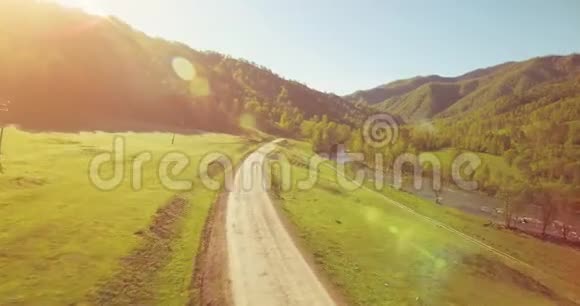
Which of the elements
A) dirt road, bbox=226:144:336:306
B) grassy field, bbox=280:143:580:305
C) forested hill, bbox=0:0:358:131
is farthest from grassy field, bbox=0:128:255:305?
forested hill, bbox=0:0:358:131

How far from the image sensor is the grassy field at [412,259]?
111ft

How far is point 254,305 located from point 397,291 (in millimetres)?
12242

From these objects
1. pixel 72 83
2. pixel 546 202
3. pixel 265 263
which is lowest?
pixel 546 202

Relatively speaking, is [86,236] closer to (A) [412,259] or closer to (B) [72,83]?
(A) [412,259]

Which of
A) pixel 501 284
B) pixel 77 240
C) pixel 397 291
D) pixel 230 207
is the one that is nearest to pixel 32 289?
pixel 77 240

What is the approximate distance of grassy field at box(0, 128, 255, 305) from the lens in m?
25.2

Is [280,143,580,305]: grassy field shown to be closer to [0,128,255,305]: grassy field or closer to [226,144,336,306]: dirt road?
[226,144,336,306]: dirt road

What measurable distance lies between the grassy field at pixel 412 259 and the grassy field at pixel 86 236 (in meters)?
12.5

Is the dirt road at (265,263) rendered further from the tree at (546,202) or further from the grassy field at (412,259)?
the tree at (546,202)

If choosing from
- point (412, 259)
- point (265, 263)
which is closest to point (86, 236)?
point (265, 263)

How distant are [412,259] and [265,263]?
1668 cm

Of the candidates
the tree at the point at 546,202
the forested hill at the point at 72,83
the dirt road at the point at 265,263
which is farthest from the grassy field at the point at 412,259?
the forested hill at the point at 72,83

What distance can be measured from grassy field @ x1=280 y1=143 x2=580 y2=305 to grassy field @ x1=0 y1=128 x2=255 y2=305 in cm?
1249

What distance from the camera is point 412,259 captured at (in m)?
42.5
